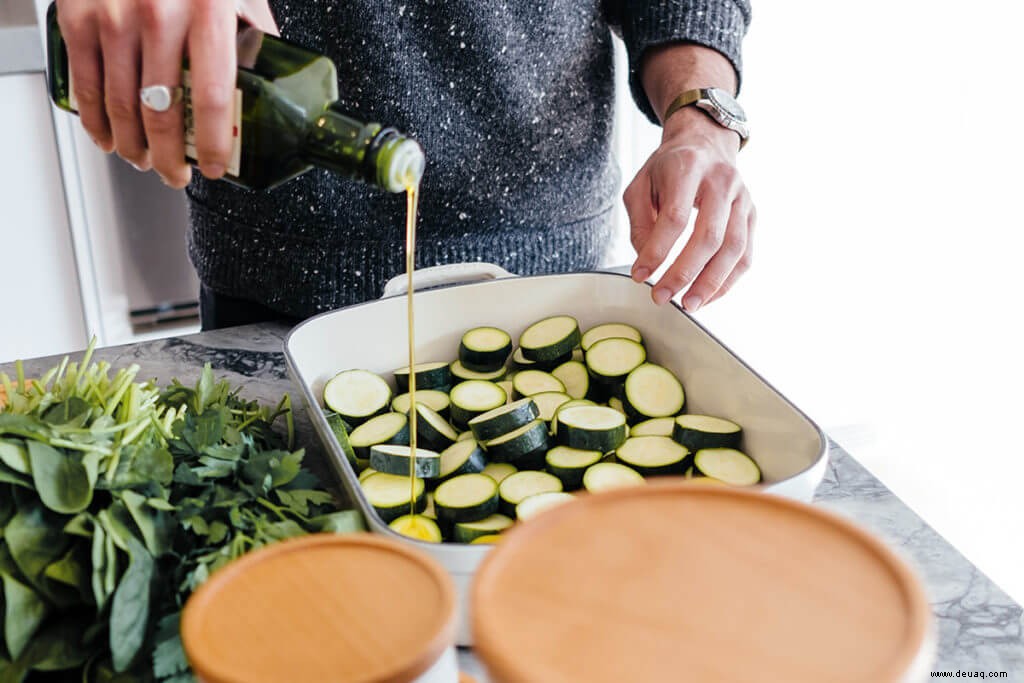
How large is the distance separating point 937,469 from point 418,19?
2.04m

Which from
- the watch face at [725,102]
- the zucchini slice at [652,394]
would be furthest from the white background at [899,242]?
the zucchini slice at [652,394]

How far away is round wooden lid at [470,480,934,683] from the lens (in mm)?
390

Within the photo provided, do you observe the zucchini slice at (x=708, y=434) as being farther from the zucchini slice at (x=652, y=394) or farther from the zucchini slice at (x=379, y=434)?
the zucchini slice at (x=379, y=434)

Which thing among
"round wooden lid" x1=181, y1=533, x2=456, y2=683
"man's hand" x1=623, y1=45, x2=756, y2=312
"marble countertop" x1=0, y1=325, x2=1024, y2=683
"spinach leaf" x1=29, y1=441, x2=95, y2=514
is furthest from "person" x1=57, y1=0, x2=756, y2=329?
"round wooden lid" x1=181, y1=533, x2=456, y2=683

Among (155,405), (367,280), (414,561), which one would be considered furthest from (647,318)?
(414,561)

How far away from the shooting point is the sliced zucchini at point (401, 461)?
1.07m

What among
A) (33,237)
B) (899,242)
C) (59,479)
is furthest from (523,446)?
(899,242)

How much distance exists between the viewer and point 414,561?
521mm

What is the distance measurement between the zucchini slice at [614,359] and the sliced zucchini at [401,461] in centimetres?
29

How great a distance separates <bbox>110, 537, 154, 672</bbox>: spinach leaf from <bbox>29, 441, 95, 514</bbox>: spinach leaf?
7cm

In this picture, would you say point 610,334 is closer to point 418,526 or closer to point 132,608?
point 418,526

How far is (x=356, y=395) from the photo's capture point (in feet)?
4.05

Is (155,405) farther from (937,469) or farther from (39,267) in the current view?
(937,469)

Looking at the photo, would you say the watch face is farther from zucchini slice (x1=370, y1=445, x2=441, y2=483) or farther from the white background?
the white background
